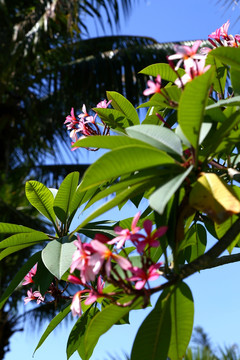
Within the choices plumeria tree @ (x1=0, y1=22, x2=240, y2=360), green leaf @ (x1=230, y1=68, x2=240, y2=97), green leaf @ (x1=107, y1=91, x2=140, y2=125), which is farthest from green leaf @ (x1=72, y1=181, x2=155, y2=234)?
green leaf @ (x1=107, y1=91, x2=140, y2=125)

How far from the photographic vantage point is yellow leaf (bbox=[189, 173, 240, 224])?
534 mm

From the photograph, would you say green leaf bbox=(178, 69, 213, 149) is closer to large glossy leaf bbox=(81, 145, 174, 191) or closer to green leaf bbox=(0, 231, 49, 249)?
large glossy leaf bbox=(81, 145, 174, 191)

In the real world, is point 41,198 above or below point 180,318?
above

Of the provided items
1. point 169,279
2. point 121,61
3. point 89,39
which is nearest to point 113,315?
point 169,279

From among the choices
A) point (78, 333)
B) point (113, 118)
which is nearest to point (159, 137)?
point (113, 118)

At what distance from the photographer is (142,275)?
54 centimetres

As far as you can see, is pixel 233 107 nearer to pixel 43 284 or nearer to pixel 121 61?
pixel 43 284

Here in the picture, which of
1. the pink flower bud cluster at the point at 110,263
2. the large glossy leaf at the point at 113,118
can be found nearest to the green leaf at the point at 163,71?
the large glossy leaf at the point at 113,118

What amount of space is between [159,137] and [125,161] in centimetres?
Result: 7

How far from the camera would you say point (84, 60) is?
6301mm

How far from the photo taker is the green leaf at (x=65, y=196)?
2.76 feet

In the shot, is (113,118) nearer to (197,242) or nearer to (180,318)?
(197,242)

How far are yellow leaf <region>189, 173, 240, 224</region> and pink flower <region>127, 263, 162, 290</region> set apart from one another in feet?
0.27

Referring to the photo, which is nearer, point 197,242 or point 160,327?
point 160,327
